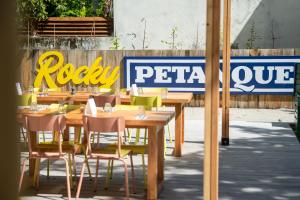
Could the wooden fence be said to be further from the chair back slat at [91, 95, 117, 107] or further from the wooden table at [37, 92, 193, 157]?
the chair back slat at [91, 95, 117, 107]

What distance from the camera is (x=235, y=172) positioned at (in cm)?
632

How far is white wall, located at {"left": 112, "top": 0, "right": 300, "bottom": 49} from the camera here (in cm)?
1697

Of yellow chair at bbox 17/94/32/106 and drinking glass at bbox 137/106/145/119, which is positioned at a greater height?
yellow chair at bbox 17/94/32/106

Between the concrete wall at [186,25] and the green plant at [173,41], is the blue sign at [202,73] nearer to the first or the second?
the concrete wall at [186,25]

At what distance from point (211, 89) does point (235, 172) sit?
10.9 feet

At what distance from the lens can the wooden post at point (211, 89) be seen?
321 cm

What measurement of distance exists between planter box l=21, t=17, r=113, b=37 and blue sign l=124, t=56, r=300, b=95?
636 centimetres

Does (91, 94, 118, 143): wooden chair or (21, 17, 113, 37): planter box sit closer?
(91, 94, 118, 143): wooden chair

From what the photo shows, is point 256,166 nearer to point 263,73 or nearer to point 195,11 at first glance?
point 263,73

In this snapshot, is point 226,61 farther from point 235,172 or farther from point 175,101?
point 235,172

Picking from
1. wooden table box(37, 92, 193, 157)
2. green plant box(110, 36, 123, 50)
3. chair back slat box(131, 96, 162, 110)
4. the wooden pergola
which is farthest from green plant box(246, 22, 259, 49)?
the wooden pergola

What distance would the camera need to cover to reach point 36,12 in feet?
63.9

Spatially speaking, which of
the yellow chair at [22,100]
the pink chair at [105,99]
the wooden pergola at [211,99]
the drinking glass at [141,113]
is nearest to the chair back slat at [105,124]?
the drinking glass at [141,113]

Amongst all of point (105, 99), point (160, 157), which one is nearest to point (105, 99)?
point (105, 99)
